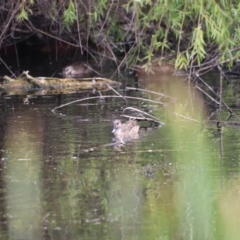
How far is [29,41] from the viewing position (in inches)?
882

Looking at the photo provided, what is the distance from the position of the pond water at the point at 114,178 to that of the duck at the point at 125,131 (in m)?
0.11

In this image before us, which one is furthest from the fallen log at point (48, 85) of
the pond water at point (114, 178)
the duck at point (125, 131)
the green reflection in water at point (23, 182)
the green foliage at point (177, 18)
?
the duck at point (125, 131)

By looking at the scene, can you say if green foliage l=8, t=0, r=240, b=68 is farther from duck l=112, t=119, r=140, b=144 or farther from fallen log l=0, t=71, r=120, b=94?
duck l=112, t=119, r=140, b=144

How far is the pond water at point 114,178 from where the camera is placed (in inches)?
269

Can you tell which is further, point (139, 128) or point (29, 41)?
point (29, 41)

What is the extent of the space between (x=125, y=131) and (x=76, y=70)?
806 cm

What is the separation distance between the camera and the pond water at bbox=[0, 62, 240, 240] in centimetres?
684

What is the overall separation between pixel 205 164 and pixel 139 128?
213 centimetres

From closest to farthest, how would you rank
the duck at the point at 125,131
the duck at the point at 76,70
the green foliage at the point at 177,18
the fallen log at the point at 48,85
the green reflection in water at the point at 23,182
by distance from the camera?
the green reflection in water at the point at 23,182, the duck at the point at 125,131, the green foliage at the point at 177,18, the fallen log at the point at 48,85, the duck at the point at 76,70

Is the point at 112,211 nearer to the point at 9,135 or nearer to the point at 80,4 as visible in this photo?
the point at 9,135

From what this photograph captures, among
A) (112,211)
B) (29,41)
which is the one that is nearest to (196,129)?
(112,211)

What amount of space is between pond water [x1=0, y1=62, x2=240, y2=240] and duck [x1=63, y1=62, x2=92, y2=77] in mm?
5563

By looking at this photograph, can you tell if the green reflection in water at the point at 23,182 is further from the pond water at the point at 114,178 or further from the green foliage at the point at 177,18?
the green foliage at the point at 177,18

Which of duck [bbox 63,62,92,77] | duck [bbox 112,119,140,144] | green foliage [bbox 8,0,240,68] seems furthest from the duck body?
duck [bbox 112,119,140,144]
